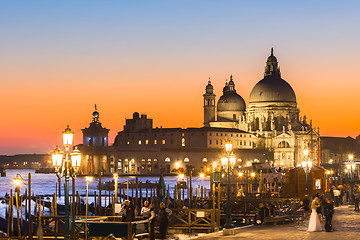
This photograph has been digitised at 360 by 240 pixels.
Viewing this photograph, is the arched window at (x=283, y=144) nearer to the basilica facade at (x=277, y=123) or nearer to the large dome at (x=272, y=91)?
the basilica facade at (x=277, y=123)

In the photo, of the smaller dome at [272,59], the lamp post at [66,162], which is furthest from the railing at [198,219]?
the smaller dome at [272,59]

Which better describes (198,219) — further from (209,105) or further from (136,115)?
(209,105)

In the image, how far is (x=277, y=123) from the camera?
14188 cm

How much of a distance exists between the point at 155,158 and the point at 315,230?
111157 millimetres

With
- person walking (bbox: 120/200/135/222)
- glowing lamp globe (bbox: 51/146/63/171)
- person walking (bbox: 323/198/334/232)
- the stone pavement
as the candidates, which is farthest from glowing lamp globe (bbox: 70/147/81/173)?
person walking (bbox: 323/198/334/232)

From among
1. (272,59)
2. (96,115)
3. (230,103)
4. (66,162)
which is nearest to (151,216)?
(66,162)

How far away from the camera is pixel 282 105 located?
140 m

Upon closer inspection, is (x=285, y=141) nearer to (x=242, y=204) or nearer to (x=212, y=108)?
(x=212, y=108)

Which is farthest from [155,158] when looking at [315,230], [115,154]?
[315,230]

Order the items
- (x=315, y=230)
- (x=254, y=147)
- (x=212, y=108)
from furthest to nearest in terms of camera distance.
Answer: (x=212, y=108), (x=254, y=147), (x=315, y=230)

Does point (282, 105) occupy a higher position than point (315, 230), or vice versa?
point (282, 105)

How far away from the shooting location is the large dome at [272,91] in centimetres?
13962

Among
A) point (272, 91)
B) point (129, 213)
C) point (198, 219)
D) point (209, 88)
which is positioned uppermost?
point (209, 88)

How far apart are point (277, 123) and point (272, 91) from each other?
6.48 metres
